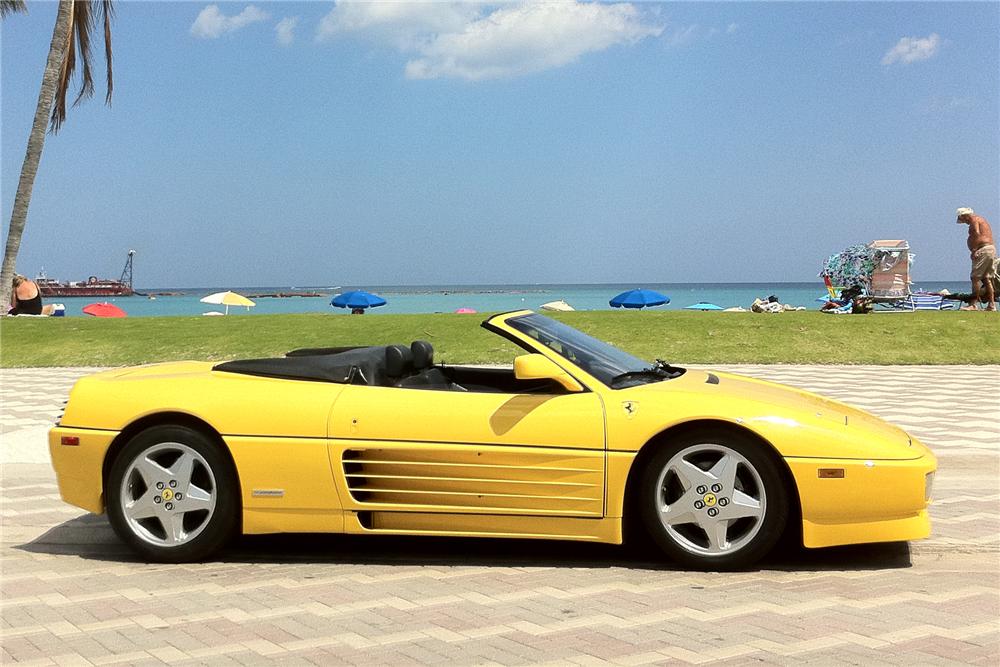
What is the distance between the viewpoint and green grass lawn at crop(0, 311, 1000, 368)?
17500 mm

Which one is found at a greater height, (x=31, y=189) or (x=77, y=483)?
(x=31, y=189)

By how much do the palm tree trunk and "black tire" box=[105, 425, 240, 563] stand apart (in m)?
22.7

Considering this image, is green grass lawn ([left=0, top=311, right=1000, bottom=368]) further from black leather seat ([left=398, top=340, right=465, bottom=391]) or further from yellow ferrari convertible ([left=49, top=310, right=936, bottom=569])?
yellow ferrari convertible ([left=49, top=310, right=936, bottom=569])

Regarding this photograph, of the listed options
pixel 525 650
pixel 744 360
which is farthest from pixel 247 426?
pixel 744 360

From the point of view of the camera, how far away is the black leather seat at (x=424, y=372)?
17.6 feet

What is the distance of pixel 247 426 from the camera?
492 cm

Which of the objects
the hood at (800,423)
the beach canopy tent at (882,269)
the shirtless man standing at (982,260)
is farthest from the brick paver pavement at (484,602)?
the beach canopy tent at (882,269)

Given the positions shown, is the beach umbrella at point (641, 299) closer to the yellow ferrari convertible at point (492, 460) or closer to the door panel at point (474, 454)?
the yellow ferrari convertible at point (492, 460)

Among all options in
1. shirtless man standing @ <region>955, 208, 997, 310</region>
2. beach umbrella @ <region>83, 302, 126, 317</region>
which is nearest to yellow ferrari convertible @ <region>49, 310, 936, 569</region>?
shirtless man standing @ <region>955, 208, 997, 310</region>

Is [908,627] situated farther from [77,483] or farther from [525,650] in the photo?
[77,483]

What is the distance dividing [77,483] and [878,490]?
4091mm

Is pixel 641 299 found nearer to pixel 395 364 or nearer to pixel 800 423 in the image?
pixel 395 364

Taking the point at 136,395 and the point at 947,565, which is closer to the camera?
the point at 947,565

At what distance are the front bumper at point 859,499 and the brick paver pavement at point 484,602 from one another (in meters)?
0.21
